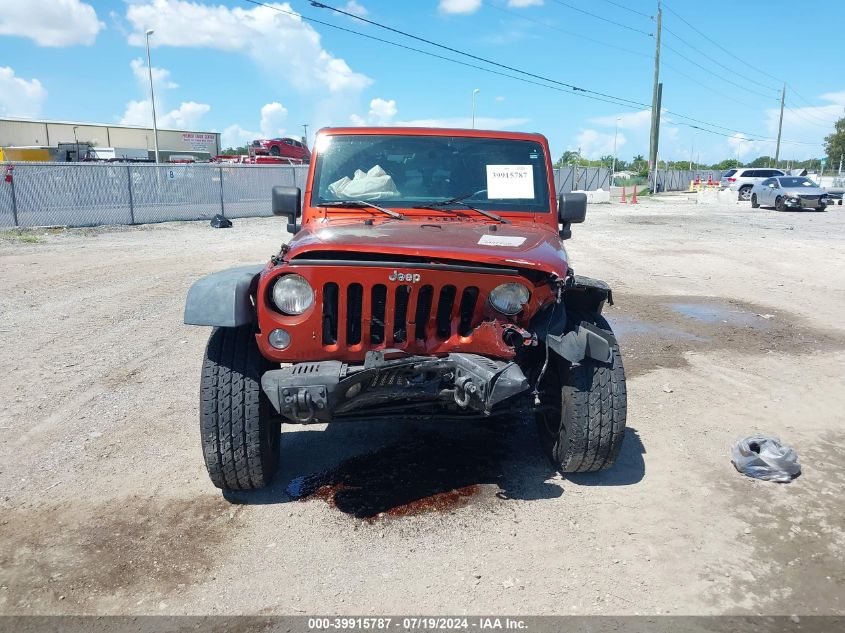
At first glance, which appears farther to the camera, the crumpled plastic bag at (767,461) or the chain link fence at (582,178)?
the chain link fence at (582,178)

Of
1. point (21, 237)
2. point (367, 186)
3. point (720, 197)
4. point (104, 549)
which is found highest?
point (367, 186)

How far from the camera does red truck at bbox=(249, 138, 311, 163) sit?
102 ft

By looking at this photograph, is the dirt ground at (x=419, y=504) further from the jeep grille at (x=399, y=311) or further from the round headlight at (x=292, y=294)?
the round headlight at (x=292, y=294)

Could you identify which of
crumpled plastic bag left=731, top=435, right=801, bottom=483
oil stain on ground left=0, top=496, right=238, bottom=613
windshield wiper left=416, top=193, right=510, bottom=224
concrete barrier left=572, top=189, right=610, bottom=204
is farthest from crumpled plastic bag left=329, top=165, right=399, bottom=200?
concrete barrier left=572, top=189, right=610, bottom=204

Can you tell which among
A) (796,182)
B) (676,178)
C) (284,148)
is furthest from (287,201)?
(676,178)

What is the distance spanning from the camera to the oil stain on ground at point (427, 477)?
3.60 m

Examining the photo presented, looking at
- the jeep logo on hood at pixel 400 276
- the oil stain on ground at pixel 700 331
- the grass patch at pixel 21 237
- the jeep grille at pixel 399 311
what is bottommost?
the oil stain on ground at pixel 700 331

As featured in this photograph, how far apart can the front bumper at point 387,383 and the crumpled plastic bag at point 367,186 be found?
5.46 ft

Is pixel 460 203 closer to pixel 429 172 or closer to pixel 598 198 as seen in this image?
pixel 429 172

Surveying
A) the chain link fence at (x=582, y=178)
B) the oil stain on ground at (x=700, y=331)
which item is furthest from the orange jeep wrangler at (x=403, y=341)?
the chain link fence at (x=582, y=178)

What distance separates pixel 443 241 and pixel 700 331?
4.93m

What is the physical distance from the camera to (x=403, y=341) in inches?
127

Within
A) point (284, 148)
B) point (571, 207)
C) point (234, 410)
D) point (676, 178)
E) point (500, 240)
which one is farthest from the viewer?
point (676, 178)

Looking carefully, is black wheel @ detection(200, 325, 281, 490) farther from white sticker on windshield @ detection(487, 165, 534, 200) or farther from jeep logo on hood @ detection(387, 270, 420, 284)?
white sticker on windshield @ detection(487, 165, 534, 200)
